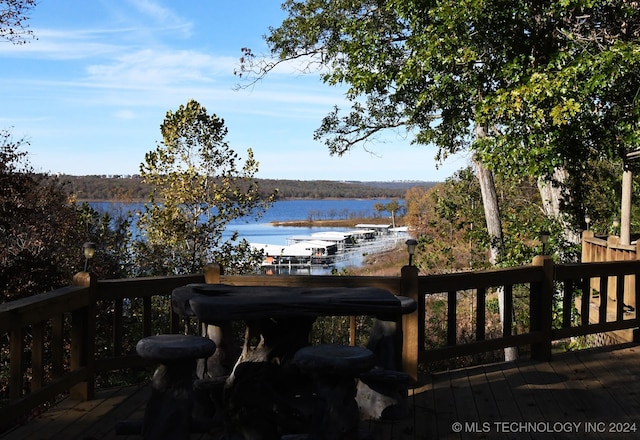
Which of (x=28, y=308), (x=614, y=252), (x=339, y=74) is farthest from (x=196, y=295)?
(x=339, y=74)

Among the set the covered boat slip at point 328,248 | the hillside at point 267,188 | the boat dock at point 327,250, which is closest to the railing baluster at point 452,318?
the hillside at point 267,188

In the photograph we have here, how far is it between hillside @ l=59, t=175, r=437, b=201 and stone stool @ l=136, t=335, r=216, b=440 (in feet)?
49.0

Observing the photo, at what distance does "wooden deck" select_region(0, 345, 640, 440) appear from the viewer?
13.6 feet

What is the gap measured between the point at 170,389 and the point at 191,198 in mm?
13995

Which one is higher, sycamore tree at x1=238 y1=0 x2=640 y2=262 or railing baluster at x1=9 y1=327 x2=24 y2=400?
sycamore tree at x1=238 y1=0 x2=640 y2=262

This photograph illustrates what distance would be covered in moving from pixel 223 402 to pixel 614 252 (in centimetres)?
608

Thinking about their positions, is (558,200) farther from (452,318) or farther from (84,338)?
(84,338)

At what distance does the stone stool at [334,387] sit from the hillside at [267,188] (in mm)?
15046

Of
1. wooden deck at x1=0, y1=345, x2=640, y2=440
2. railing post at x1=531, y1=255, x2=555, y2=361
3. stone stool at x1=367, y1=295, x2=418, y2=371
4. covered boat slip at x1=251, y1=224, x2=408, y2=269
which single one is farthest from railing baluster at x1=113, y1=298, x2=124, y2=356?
covered boat slip at x1=251, y1=224, x2=408, y2=269

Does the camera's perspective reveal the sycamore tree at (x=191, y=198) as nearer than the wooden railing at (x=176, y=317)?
No

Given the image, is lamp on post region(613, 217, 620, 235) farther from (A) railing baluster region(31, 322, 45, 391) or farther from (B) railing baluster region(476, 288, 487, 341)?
(A) railing baluster region(31, 322, 45, 391)

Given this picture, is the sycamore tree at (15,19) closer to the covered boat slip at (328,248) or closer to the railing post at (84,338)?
the railing post at (84,338)

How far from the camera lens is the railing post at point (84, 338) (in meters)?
4.76

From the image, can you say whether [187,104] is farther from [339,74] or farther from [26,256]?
[26,256]
